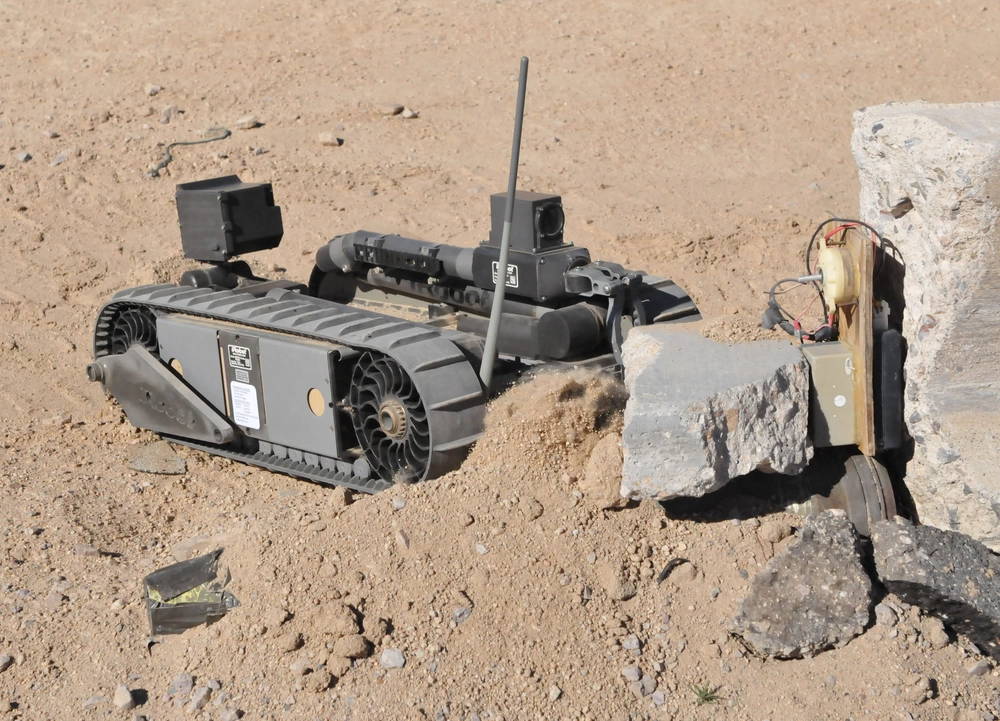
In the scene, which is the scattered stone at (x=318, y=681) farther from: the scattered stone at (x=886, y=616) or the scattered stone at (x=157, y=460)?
the scattered stone at (x=157, y=460)

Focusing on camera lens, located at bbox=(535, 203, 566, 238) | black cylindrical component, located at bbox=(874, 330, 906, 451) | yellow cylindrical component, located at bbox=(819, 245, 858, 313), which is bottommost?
black cylindrical component, located at bbox=(874, 330, 906, 451)

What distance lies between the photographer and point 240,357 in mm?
6559

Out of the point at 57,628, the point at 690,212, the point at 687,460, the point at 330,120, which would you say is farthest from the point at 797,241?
the point at 57,628

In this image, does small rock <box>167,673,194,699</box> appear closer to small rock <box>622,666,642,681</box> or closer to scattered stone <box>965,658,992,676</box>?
small rock <box>622,666,642,681</box>

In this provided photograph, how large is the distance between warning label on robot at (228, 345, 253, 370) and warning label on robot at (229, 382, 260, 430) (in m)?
0.11

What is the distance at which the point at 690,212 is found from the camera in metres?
11.1

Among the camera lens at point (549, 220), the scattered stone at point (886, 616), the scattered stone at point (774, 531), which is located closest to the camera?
the scattered stone at point (886, 616)

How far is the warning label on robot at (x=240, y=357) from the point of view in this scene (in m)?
6.50

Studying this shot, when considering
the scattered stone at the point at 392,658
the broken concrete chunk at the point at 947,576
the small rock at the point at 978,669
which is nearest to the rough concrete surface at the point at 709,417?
the broken concrete chunk at the point at 947,576

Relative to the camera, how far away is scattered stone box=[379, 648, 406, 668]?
4.71 meters

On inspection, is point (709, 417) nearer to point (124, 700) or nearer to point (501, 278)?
point (501, 278)

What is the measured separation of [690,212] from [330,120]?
404 cm

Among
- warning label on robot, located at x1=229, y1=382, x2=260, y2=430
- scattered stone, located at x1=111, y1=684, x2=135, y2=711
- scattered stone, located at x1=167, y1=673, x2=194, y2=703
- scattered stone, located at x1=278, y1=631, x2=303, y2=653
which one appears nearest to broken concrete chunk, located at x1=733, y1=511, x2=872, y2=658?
scattered stone, located at x1=278, y1=631, x2=303, y2=653

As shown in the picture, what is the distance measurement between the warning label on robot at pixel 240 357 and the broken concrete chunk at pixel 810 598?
293 centimetres
